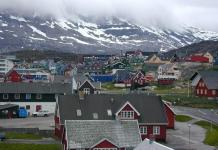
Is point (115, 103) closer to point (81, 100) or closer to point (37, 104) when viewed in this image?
point (81, 100)

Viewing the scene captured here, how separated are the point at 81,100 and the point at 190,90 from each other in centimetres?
5442

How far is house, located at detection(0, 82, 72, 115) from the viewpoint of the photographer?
69250mm

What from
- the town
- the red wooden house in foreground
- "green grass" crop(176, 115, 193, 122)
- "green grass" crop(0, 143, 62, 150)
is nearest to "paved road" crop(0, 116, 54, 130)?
the town

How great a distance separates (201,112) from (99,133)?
112 ft

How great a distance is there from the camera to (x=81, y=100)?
51.8 m

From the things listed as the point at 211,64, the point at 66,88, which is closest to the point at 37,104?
the point at 66,88

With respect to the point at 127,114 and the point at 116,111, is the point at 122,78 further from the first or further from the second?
the point at 116,111

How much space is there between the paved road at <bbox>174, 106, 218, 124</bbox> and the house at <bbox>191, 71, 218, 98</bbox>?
11.3 m

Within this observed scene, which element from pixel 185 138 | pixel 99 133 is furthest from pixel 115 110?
pixel 99 133

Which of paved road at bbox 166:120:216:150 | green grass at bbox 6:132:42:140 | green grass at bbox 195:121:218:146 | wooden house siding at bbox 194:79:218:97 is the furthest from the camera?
wooden house siding at bbox 194:79:218:97

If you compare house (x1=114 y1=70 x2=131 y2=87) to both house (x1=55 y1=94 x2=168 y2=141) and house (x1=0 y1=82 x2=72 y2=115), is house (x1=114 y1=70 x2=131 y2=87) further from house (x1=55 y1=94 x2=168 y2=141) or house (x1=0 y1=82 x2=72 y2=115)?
house (x1=55 y1=94 x2=168 y2=141)

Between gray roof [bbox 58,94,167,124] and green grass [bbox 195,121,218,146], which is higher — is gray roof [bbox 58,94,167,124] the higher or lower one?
the higher one

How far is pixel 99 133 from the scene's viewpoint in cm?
4262

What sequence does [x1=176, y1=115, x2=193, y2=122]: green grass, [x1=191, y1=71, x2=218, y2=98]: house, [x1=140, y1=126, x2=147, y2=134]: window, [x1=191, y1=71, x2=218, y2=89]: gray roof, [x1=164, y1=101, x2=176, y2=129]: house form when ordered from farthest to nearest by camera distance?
[x1=191, y1=71, x2=218, y2=89]: gray roof
[x1=191, y1=71, x2=218, y2=98]: house
[x1=176, y1=115, x2=193, y2=122]: green grass
[x1=164, y1=101, x2=176, y2=129]: house
[x1=140, y1=126, x2=147, y2=134]: window
